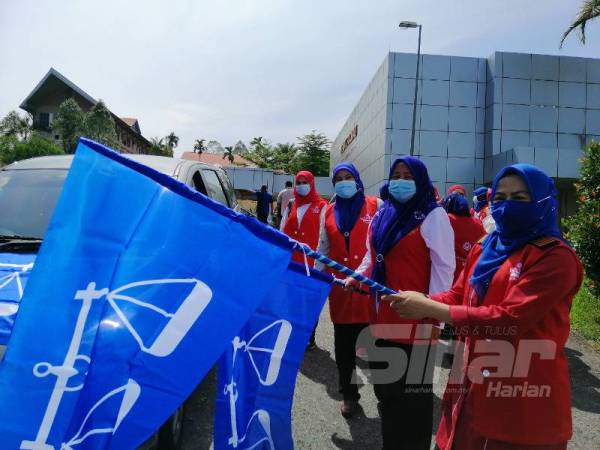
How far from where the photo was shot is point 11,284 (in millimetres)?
2465

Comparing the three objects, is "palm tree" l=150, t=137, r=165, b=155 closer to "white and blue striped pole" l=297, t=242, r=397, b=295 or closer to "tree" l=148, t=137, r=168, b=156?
"tree" l=148, t=137, r=168, b=156

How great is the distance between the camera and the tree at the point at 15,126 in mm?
37281

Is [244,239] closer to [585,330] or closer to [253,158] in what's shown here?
[585,330]

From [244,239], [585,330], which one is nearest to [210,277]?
[244,239]

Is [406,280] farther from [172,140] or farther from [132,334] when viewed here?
[172,140]

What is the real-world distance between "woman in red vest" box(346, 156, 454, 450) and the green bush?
535cm

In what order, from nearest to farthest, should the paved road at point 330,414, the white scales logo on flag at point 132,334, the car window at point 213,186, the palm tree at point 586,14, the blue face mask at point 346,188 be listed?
Result: 1. the white scales logo on flag at point 132,334
2. the paved road at point 330,414
3. the blue face mask at point 346,188
4. the car window at point 213,186
5. the palm tree at point 586,14

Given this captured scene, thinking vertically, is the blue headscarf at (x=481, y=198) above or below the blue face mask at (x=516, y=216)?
above

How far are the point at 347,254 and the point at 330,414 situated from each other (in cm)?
137

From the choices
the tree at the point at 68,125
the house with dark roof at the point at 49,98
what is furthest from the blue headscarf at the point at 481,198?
the house with dark roof at the point at 49,98

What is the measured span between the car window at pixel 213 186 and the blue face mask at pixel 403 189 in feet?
7.34

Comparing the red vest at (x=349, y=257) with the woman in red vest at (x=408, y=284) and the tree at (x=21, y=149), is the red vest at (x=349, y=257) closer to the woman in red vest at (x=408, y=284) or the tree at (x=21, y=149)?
the woman in red vest at (x=408, y=284)

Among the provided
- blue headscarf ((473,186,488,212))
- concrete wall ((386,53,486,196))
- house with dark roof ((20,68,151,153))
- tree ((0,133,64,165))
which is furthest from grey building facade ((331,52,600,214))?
house with dark roof ((20,68,151,153))

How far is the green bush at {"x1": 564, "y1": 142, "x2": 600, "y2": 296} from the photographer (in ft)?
23.0
